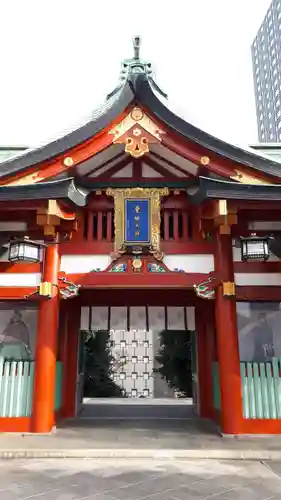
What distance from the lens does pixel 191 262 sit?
9383 mm

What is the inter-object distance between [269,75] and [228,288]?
9680 centimetres

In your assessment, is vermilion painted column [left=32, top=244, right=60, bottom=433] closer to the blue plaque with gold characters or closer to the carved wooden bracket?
the carved wooden bracket

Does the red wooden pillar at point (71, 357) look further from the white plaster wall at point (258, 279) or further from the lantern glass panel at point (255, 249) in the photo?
the lantern glass panel at point (255, 249)

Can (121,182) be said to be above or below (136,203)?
Result: above

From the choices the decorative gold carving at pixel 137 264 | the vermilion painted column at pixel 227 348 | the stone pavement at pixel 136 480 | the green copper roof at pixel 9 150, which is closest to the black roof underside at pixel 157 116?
the vermilion painted column at pixel 227 348

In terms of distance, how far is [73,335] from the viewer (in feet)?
37.2

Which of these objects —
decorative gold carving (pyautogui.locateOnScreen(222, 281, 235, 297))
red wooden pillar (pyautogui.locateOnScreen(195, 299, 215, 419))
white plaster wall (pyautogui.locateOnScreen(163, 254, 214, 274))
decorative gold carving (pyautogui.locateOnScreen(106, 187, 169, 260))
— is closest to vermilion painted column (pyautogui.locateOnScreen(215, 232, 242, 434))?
decorative gold carving (pyautogui.locateOnScreen(222, 281, 235, 297))

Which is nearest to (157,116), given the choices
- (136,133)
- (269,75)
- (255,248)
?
(136,133)

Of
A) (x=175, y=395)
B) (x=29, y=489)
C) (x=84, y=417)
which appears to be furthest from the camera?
(x=175, y=395)

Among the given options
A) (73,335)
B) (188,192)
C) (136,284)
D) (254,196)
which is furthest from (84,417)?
(254,196)

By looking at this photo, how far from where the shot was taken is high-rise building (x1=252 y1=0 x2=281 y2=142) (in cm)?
8612

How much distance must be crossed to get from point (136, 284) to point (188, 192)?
2.59 m

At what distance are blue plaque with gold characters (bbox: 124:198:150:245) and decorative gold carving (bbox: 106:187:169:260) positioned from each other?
8 cm

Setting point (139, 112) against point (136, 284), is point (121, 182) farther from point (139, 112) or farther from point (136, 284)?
point (136, 284)
